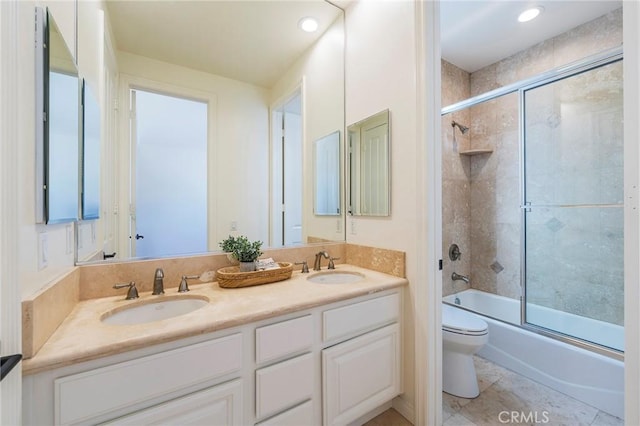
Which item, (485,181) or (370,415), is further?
(485,181)

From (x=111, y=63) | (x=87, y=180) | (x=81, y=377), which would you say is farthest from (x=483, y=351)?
(x=111, y=63)

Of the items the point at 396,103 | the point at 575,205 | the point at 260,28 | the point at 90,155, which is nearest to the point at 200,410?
the point at 90,155

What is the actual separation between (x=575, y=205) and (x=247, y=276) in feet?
8.97

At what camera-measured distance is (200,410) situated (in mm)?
932

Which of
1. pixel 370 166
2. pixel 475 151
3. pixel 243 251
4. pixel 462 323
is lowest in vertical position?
pixel 462 323

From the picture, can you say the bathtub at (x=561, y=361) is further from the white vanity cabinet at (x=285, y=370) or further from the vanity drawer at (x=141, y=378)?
the vanity drawer at (x=141, y=378)

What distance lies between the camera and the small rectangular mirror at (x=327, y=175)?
79.9 inches

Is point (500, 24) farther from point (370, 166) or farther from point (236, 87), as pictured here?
point (236, 87)

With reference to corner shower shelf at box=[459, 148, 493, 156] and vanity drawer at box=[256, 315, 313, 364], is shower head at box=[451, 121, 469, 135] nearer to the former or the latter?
corner shower shelf at box=[459, 148, 493, 156]

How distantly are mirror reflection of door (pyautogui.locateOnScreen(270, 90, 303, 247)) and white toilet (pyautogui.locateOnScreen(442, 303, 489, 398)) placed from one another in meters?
1.19

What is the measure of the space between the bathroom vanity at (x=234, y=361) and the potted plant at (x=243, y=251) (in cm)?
16

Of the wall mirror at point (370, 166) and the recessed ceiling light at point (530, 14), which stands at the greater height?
the recessed ceiling light at point (530, 14)

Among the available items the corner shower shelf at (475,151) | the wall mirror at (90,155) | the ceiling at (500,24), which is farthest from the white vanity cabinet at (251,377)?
the ceiling at (500,24)

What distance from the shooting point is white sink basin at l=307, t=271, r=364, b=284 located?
1.71 meters
